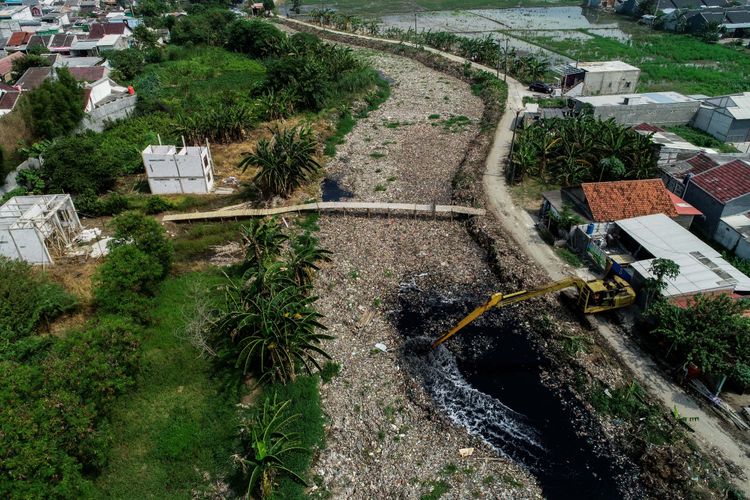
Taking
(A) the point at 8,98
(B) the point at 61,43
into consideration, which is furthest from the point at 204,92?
(B) the point at 61,43

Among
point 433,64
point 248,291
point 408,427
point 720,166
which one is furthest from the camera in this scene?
point 433,64

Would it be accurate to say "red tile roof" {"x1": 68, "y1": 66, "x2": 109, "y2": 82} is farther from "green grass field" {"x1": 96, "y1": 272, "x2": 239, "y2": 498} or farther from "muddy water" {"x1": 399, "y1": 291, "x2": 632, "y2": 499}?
"muddy water" {"x1": 399, "y1": 291, "x2": 632, "y2": 499}

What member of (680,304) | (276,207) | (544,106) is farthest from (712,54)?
(276,207)

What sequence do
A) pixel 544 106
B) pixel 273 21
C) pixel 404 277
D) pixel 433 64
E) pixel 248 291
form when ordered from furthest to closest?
pixel 273 21 → pixel 433 64 → pixel 544 106 → pixel 404 277 → pixel 248 291

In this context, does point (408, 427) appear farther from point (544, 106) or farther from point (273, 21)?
point (273, 21)

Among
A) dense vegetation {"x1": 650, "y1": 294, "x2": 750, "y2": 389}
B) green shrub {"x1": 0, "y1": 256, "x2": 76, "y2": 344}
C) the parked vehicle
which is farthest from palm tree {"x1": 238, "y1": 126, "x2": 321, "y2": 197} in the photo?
the parked vehicle
